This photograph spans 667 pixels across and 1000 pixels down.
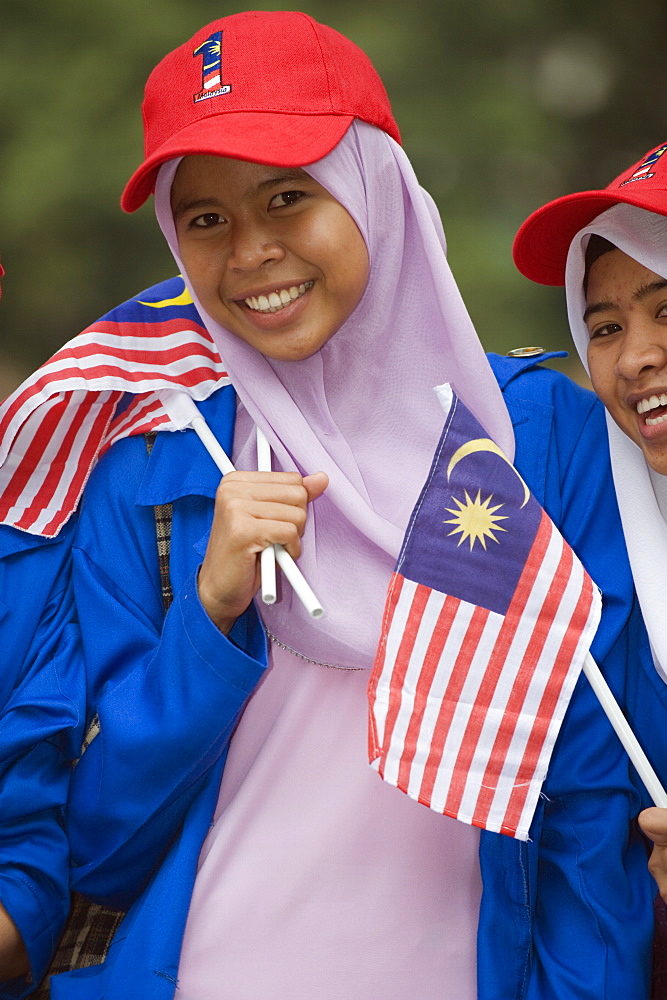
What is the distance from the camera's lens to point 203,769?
4.17 feet

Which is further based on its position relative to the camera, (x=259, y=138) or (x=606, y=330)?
(x=606, y=330)

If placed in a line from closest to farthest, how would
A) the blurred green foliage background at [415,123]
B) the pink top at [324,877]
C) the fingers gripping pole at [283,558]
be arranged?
1. the fingers gripping pole at [283,558]
2. the pink top at [324,877]
3. the blurred green foliage background at [415,123]

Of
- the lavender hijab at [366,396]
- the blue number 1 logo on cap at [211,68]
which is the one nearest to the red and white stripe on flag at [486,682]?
the lavender hijab at [366,396]

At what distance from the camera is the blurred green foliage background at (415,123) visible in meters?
3.06

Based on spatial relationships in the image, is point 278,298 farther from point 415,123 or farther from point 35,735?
point 415,123

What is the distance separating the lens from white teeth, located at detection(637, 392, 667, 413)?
1223 mm

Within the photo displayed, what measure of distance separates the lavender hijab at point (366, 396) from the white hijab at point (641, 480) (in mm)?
149

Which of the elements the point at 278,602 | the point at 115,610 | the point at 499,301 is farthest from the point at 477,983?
the point at 499,301

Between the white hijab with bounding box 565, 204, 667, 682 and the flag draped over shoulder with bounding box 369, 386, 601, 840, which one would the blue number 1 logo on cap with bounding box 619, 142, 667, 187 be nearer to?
the white hijab with bounding box 565, 204, 667, 682

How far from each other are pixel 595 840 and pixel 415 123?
248cm

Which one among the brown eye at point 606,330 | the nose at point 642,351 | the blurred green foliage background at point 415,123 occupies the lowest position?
the nose at point 642,351

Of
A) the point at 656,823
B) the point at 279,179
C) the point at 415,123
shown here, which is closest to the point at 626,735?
the point at 656,823

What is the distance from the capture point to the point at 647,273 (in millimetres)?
1256

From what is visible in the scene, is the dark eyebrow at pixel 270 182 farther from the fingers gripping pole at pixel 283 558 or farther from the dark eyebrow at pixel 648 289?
the dark eyebrow at pixel 648 289
